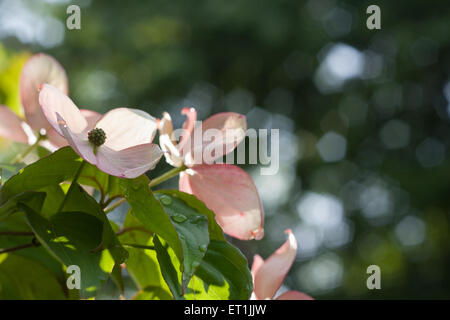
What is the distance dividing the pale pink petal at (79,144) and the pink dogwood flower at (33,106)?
92 mm

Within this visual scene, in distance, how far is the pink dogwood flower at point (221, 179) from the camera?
31cm

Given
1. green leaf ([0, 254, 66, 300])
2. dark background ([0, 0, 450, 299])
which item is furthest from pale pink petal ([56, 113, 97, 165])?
dark background ([0, 0, 450, 299])

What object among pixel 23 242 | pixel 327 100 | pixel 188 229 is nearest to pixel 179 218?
pixel 188 229

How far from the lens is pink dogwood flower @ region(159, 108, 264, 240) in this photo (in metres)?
0.31

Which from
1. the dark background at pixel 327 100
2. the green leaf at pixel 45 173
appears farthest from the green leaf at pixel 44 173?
the dark background at pixel 327 100

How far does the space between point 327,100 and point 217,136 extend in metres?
3.70

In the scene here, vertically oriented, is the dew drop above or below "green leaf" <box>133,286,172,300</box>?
above

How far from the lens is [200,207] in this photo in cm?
28

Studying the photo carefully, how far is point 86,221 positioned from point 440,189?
3337 mm

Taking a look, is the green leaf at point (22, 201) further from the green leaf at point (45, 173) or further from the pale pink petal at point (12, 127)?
the pale pink petal at point (12, 127)

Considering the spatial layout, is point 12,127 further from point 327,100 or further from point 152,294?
point 327,100

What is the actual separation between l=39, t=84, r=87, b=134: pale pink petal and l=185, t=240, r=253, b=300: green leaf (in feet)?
0.34

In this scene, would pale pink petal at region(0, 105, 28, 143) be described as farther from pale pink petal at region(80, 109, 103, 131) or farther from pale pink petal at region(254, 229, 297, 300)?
pale pink petal at region(254, 229, 297, 300)

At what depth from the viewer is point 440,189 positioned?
326 centimetres
